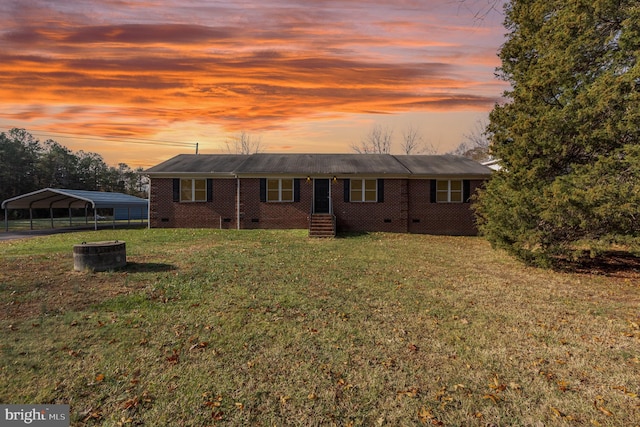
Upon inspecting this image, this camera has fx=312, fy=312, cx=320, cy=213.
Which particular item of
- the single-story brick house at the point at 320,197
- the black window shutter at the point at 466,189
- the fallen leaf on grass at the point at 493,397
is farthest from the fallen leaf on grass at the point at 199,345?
the black window shutter at the point at 466,189

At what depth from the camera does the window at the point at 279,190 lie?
18.0 metres

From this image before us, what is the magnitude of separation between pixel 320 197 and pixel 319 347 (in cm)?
1402

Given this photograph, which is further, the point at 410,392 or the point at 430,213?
the point at 430,213

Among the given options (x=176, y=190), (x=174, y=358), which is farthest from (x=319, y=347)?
(x=176, y=190)

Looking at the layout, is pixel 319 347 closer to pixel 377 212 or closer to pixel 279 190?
pixel 377 212

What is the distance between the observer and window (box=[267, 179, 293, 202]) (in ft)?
59.0

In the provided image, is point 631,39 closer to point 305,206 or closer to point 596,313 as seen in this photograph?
point 596,313

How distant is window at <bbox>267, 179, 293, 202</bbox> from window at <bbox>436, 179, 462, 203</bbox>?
8.56 metres

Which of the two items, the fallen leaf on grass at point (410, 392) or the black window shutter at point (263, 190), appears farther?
the black window shutter at point (263, 190)

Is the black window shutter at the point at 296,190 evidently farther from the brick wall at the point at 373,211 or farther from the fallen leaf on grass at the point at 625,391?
the fallen leaf on grass at the point at 625,391

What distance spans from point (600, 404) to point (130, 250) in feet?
41.4

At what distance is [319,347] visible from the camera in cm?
418

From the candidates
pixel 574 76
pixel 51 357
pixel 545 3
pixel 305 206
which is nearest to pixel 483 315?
pixel 51 357

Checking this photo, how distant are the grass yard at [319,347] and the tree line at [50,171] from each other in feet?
128
